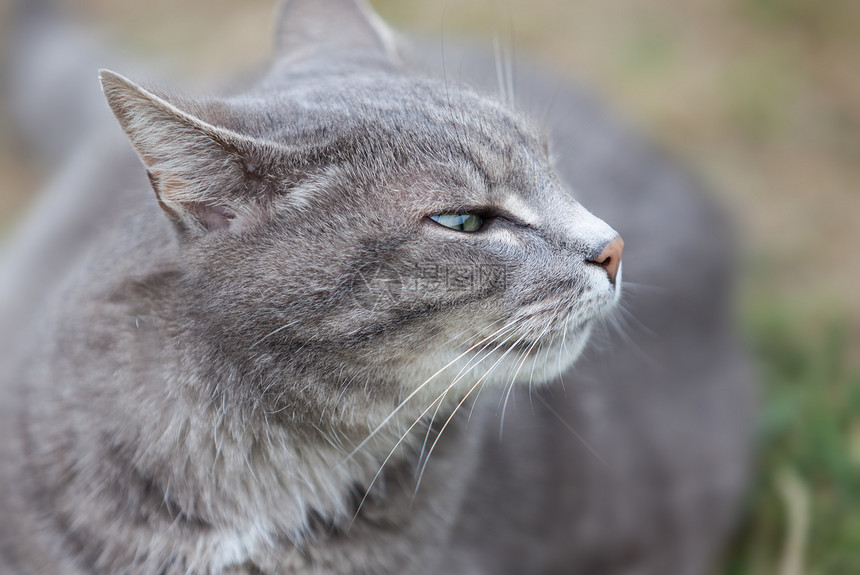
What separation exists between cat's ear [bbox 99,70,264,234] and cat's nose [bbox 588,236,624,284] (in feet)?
1.94

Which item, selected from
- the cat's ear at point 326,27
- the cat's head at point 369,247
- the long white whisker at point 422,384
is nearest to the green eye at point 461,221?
the cat's head at point 369,247

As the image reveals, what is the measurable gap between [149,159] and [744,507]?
208cm

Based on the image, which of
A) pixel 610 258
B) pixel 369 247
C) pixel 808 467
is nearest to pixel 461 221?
pixel 369 247

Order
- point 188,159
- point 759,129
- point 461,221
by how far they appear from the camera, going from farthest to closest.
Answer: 1. point 759,129
2. point 461,221
3. point 188,159

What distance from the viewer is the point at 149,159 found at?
51.6 inches

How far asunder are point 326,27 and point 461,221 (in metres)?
0.70

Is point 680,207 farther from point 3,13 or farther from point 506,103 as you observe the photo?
point 3,13

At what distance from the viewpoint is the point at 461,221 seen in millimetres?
1443

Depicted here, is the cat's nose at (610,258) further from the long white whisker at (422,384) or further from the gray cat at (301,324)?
the long white whisker at (422,384)

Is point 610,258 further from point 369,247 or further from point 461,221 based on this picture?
point 369,247

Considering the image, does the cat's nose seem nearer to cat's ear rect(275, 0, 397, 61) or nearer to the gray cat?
the gray cat

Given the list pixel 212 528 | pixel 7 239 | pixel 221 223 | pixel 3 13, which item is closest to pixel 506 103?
pixel 221 223

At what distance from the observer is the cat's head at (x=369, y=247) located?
1.37m

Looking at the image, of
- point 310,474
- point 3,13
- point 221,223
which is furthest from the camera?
point 3,13
